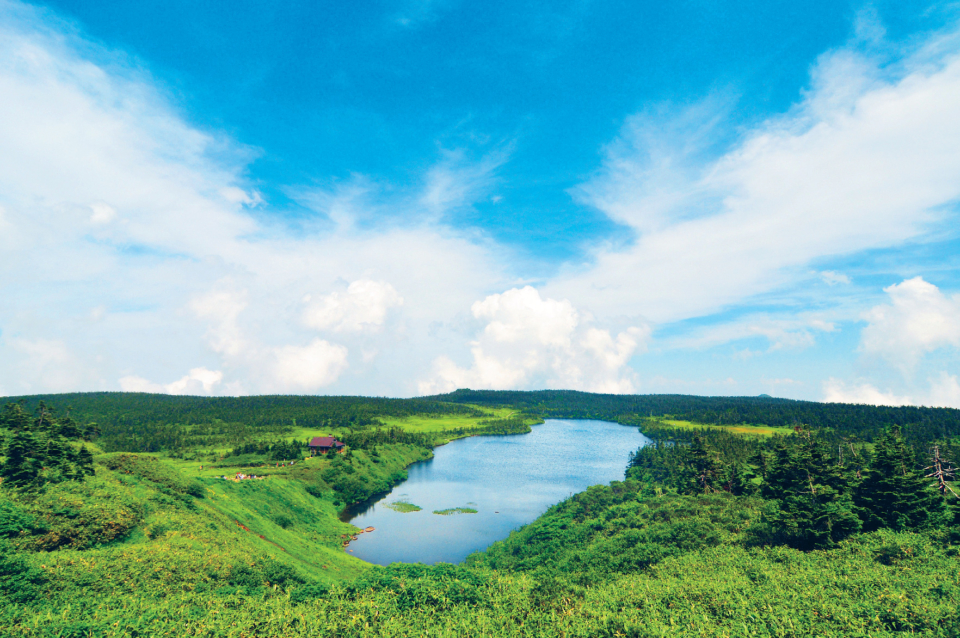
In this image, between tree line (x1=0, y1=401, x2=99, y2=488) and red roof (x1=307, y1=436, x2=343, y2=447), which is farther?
red roof (x1=307, y1=436, x2=343, y2=447)

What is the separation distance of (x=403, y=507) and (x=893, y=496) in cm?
8042

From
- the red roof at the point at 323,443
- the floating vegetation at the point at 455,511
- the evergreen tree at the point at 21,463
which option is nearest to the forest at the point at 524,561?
the evergreen tree at the point at 21,463

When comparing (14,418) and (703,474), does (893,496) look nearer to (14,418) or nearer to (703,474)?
(703,474)

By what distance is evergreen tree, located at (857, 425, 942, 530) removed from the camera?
126 feet

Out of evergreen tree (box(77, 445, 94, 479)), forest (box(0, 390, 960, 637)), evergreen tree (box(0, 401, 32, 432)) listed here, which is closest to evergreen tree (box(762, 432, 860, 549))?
forest (box(0, 390, 960, 637))

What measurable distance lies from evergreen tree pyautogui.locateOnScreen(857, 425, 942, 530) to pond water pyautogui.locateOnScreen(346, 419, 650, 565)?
5086 cm

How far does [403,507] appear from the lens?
90188 millimetres

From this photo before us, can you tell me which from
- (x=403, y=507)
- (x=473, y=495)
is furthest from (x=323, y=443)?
→ (x=473, y=495)

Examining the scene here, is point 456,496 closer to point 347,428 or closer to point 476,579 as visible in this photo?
point 476,579

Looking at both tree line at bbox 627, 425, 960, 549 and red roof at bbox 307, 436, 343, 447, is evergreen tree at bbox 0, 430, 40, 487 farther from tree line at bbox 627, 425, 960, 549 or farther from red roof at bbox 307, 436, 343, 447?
red roof at bbox 307, 436, 343, 447

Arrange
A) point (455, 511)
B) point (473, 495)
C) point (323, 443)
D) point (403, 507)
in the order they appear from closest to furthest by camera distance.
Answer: point (455, 511)
point (403, 507)
point (473, 495)
point (323, 443)

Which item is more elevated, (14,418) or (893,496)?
(14,418)

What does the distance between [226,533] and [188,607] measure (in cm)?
2260

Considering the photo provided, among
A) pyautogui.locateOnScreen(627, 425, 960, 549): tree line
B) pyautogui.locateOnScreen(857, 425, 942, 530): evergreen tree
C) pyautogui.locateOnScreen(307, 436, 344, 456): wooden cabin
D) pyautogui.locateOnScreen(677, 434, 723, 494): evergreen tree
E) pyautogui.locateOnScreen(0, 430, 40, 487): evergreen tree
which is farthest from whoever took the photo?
pyautogui.locateOnScreen(307, 436, 344, 456): wooden cabin
